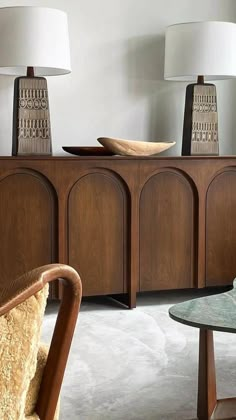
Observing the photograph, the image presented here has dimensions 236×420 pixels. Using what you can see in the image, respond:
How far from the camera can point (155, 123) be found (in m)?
4.35

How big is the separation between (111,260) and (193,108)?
99 centimetres

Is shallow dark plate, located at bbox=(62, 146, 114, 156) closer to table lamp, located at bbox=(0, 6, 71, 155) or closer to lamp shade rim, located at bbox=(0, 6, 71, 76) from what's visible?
table lamp, located at bbox=(0, 6, 71, 155)

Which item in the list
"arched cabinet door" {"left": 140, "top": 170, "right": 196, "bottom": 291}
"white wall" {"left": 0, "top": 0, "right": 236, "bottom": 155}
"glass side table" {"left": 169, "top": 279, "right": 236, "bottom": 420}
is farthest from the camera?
"white wall" {"left": 0, "top": 0, "right": 236, "bottom": 155}

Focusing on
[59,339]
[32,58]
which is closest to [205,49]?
[32,58]

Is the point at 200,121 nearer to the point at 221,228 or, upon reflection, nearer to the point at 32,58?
the point at 221,228

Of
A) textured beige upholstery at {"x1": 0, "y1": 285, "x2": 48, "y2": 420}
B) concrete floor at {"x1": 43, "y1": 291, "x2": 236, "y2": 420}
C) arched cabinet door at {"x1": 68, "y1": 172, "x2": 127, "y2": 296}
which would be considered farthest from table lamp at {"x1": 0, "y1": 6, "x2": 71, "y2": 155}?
textured beige upholstery at {"x1": 0, "y1": 285, "x2": 48, "y2": 420}

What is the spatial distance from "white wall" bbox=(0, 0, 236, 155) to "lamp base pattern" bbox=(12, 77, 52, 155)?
37 centimetres

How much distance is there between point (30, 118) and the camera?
3678mm

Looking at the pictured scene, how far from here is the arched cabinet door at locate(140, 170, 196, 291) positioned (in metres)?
3.85

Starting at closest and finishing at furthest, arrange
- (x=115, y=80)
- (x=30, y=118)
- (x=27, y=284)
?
(x=27, y=284) → (x=30, y=118) → (x=115, y=80)

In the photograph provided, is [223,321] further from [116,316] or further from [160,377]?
[116,316]

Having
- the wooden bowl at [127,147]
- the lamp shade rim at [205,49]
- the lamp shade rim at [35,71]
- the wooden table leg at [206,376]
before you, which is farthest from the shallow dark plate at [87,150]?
the wooden table leg at [206,376]

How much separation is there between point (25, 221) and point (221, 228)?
1124mm

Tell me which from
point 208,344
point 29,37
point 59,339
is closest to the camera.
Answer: point 59,339
